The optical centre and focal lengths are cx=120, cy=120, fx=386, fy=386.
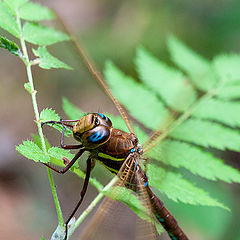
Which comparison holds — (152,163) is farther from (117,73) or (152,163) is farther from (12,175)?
(12,175)

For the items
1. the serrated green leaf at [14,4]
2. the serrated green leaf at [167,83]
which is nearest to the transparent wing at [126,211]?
the serrated green leaf at [167,83]

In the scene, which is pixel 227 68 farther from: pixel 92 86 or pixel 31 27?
pixel 92 86

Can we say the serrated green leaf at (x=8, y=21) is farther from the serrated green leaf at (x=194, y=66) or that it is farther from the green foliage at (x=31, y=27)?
the serrated green leaf at (x=194, y=66)

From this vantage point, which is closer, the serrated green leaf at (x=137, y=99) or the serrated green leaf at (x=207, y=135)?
the serrated green leaf at (x=207, y=135)

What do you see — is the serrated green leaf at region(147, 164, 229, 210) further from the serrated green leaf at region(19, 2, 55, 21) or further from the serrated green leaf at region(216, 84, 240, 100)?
the serrated green leaf at region(19, 2, 55, 21)

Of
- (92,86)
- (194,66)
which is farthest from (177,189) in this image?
(92,86)

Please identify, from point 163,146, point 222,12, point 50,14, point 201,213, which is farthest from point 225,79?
point 222,12

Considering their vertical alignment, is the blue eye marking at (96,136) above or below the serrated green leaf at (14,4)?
below
